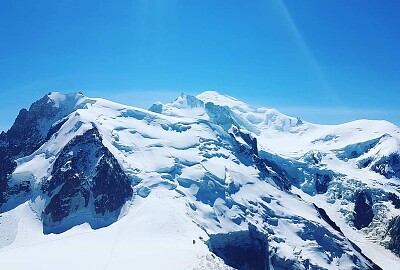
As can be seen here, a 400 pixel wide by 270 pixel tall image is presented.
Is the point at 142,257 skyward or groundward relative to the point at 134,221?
groundward

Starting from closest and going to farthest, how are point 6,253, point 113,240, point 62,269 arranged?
point 62,269 → point 6,253 → point 113,240

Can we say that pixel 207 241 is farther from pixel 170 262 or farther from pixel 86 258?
pixel 86 258

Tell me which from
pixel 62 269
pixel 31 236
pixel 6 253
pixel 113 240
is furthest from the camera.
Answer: pixel 31 236

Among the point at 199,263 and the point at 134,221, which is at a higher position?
the point at 134,221

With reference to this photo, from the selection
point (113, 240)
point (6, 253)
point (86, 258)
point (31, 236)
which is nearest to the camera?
point (86, 258)

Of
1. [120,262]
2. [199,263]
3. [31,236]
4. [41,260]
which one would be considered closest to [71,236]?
[31,236]

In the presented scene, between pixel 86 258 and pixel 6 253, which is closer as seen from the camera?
pixel 86 258

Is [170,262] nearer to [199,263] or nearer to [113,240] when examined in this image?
[199,263]

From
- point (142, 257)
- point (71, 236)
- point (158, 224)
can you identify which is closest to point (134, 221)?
point (158, 224)

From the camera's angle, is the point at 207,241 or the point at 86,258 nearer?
the point at 86,258
